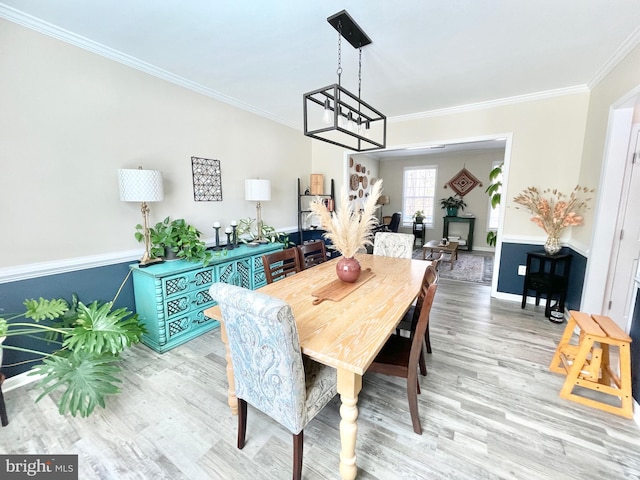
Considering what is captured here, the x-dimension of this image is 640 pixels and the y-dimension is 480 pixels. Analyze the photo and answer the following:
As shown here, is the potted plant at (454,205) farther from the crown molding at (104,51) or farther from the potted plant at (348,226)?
the potted plant at (348,226)

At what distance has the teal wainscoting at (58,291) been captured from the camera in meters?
1.97

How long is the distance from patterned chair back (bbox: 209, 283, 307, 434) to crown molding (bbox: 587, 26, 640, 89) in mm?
3207

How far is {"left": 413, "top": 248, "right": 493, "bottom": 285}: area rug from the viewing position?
467 cm

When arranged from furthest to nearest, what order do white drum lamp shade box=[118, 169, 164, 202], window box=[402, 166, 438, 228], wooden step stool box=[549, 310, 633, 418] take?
window box=[402, 166, 438, 228], white drum lamp shade box=[118, 169, 164, 202], wooden step stool box=[549, 310, 633, 418]

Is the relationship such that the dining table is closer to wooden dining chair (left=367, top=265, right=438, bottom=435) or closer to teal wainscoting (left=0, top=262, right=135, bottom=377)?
wooden dining chair (left=367, top=265, right=438, bottom=435)

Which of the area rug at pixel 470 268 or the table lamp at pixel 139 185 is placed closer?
the table lamp at pixel 139 185

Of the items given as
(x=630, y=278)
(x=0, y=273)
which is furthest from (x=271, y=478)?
(x=630, y=278)

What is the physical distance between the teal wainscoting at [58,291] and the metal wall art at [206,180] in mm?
1081

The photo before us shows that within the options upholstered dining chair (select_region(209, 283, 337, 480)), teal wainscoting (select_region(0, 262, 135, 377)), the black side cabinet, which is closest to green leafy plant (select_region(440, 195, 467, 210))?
the black side cabinet

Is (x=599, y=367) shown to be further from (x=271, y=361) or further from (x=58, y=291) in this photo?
(x=58, y=291)

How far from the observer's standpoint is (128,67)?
248cm

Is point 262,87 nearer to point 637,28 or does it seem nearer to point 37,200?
point 37,200

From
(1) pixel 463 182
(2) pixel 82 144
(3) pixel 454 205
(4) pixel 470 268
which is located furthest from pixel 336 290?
(1) pixel 463 182
